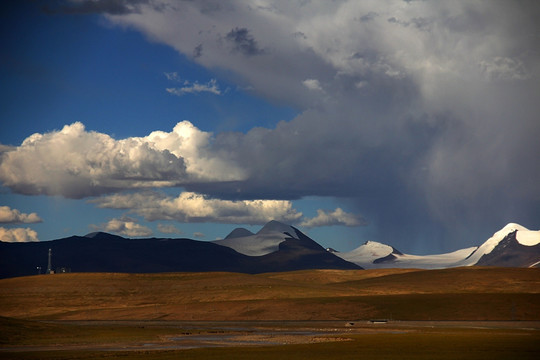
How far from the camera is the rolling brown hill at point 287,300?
135000mm

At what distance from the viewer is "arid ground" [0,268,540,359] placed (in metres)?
73.5

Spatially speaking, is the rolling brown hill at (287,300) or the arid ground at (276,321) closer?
the arid ground at (276,321)

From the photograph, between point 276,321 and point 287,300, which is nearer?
point 276,321

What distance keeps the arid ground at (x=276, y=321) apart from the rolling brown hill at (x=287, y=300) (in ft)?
0.85

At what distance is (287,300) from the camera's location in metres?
153

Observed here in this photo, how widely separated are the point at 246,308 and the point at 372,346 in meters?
71.6

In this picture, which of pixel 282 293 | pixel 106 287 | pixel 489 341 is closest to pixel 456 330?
pixel 489 341

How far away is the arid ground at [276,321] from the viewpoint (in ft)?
241

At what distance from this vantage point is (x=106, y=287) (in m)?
198

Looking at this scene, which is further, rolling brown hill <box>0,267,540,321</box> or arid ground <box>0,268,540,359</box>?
rolling brown hill <box>0,267,540,321</box>

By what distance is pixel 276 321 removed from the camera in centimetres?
13138

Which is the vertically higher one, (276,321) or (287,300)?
(287,300)

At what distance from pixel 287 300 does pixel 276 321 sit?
842 inches

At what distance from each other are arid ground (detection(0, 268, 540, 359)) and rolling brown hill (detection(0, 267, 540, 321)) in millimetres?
258
